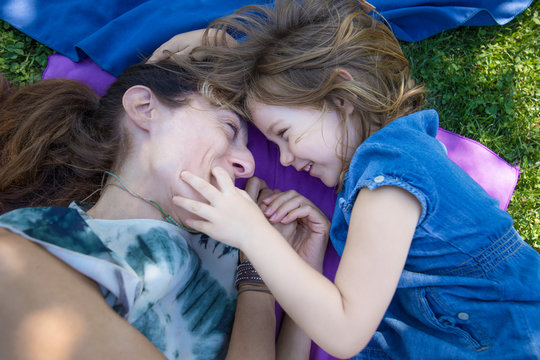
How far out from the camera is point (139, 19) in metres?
2.87

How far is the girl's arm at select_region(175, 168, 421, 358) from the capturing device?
168 centimetres

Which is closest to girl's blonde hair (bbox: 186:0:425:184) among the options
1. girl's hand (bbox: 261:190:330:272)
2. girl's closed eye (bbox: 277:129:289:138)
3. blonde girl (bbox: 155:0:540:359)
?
blonde girl (bbox: 155:0:540:359)

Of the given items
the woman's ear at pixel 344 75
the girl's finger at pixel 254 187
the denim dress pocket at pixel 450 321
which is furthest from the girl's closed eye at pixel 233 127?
the denim dress pocket at pixel 450 321

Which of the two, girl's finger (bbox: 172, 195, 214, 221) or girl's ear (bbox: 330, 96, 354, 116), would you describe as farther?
girl's ear (bbox: 330, 96, 354, 116)

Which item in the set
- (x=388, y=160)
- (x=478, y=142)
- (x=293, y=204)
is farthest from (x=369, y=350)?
(x=478, y=142)

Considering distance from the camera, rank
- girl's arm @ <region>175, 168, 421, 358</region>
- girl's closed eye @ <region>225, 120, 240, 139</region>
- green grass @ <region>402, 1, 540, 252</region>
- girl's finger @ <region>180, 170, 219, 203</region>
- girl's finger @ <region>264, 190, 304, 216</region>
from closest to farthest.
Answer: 1. girl's arm @ <region>175, 168, 421, 358</region>
2. girl's finger @ <region>180, 170, 219, 203</region>
3. girl's closed eye @ <region>225, 120, 240, 139</region>
4. girl's finger @ <region>264, 190, 304, 216</region>
5. green grass @ <region>402, 1, 540, 252</region>

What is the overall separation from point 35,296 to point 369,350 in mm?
1775

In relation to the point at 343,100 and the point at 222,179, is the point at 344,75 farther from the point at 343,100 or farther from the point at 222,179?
the point at 222,179

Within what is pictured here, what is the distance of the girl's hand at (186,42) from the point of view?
2.44 metres

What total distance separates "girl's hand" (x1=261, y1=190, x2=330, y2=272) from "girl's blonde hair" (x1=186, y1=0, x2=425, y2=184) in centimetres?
39

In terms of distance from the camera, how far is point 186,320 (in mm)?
1954

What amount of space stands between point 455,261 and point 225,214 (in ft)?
3.81

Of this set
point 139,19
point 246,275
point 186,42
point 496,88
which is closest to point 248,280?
point 246,275

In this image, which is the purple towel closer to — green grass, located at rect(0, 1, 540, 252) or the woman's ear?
green grass, located at rect(0, 1, 540, 252)
